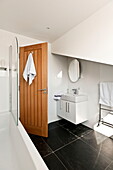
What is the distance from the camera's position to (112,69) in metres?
1.98

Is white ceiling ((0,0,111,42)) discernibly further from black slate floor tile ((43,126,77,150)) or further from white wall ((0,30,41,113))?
black slate floor tile ((43,126,77,150))

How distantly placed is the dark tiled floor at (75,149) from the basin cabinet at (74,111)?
0.86ft

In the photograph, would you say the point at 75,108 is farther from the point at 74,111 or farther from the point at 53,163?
the point at 53,163

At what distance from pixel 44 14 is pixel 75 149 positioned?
2.35m

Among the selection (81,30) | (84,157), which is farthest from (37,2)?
(84,157)

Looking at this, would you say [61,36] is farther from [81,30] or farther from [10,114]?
[10,114]

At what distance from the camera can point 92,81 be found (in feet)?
7.65

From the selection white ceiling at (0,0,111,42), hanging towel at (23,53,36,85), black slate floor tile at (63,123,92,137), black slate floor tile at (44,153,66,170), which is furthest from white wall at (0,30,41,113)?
black slate floor tile at (63,123,92,137)

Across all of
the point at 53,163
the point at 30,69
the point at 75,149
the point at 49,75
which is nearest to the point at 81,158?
the point at 75,149

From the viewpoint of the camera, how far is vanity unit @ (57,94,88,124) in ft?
7.35

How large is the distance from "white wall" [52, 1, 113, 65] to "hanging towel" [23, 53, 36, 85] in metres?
0.81

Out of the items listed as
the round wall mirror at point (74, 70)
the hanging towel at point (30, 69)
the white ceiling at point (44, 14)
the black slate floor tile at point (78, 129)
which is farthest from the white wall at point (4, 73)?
the round wall mirror at point (74, 70)

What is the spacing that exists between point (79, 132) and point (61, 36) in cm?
228

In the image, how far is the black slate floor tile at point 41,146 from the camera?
5.09 ft
